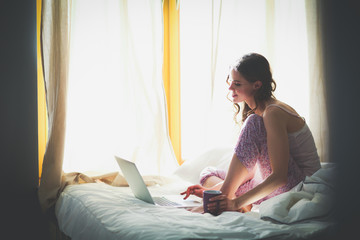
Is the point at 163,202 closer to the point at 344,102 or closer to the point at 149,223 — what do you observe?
the point at 149,223

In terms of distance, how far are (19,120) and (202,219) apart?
1299mm

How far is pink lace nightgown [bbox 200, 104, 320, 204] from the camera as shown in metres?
1.43

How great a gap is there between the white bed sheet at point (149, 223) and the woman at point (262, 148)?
13 centimetres

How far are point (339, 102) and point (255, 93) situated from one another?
1190 mm

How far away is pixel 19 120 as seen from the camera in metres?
1.91

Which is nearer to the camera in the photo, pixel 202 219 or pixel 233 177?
pixel 202 219

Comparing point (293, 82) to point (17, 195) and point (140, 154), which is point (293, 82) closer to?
point (140, 154)

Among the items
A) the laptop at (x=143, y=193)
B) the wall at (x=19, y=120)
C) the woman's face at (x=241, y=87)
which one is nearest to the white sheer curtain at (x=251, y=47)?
the woman's face at (x=241, y=87)

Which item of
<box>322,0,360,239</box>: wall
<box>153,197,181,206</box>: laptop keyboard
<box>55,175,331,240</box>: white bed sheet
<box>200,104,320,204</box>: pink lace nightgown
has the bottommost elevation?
<box>153,197,181,206</box>: laptop keyboard

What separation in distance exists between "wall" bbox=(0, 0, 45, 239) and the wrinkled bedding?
0.51 meters

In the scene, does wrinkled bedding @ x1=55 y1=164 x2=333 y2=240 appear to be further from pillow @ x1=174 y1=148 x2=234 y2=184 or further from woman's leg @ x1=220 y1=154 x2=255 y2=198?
pillow @ x1=174 y1=148 x2=234 y2=184

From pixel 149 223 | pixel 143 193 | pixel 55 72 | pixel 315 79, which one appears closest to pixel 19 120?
pixel 55 72

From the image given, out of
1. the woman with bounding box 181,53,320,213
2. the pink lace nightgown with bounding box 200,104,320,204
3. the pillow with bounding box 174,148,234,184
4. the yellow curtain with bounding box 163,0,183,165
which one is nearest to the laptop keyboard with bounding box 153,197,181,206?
the woman with bounding box 181,53,320,213

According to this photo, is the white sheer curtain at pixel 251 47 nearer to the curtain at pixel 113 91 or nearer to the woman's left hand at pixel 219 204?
the curtain at pixel 113 91
